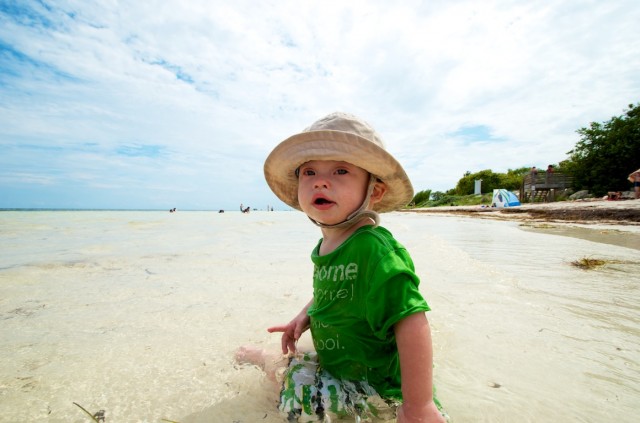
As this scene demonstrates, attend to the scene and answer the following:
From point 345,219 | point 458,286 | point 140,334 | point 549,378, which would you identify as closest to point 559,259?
point 458,286

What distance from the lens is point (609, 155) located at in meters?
18.9

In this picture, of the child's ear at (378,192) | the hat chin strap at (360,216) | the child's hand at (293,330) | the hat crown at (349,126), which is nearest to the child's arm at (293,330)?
the child's hand at (293,330)

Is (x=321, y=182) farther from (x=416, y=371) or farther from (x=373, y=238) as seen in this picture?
(x=416, y=371)

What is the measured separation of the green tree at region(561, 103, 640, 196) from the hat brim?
2319cm

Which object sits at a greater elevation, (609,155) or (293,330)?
(609,155)

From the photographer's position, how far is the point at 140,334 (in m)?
1.82

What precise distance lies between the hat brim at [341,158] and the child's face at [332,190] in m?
0.05

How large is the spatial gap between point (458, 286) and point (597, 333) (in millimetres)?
1068

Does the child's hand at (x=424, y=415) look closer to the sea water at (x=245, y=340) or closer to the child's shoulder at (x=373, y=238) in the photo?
the sea water at (x=245, y=340)

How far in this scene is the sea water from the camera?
1191 millimetres

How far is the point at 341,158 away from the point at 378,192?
12.4 inches

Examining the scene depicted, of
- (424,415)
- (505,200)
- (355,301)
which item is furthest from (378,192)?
(505,200)

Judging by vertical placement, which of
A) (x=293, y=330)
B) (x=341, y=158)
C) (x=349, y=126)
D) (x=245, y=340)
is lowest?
(x=245, y=340)

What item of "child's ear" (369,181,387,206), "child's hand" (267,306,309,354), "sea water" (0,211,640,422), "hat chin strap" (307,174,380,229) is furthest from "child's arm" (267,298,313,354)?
"child's ear" (369,181,387,206)
